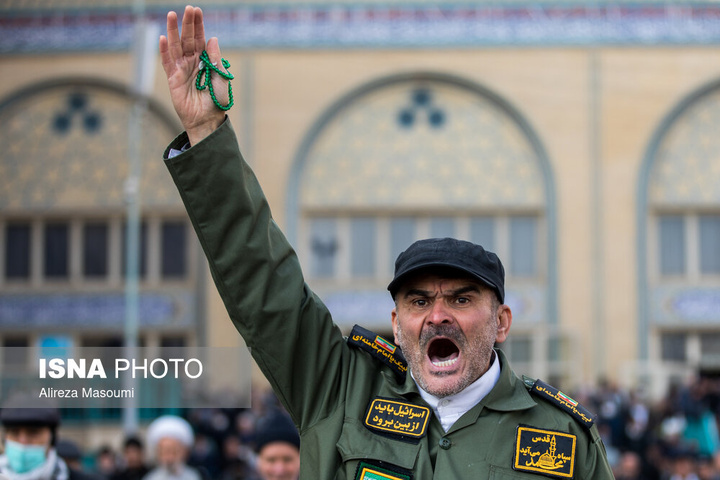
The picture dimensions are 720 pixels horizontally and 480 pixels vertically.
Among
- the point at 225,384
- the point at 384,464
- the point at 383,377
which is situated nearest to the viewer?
the point at 384,464

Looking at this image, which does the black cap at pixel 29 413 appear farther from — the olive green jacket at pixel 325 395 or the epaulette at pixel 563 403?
the epaulette at pixel 563 403

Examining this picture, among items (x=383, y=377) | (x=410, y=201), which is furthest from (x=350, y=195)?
(x=383, y=377)

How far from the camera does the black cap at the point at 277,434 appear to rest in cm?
519

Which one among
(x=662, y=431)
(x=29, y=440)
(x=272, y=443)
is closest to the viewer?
(x=29, y=440)

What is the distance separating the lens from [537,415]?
9.84ft

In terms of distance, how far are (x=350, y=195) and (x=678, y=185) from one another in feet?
23.7

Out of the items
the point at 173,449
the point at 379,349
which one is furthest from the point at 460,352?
the point at 173,449

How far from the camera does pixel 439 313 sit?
2918mm

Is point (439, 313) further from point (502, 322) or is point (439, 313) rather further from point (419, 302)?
point (502, 322)

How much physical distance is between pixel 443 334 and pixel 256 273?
55 centimetres

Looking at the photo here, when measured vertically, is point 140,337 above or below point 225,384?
above

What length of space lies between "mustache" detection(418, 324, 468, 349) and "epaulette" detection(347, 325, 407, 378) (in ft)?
0.77

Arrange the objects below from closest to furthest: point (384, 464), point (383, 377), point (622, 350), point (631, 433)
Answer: point (384, 464), point (383, 377), point (631, 433), point (622, 350)

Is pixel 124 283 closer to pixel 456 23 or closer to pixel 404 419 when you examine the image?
pixel 456 23
